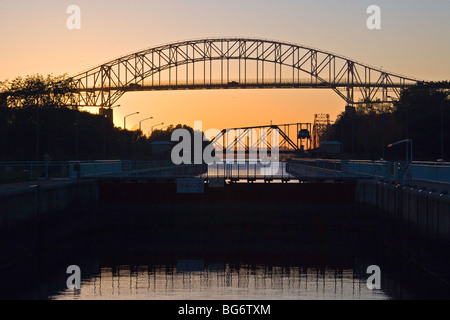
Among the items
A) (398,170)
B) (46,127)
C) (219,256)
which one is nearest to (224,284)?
(219,256)

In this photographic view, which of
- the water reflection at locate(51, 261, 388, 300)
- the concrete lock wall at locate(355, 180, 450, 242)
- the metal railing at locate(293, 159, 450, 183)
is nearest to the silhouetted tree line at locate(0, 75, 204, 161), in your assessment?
the metal railing at locate(293, 159, 450, 183)

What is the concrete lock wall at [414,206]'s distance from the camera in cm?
3238

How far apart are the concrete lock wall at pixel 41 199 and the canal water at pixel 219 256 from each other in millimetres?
991

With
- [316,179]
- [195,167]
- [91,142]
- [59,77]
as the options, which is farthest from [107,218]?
[59,77]

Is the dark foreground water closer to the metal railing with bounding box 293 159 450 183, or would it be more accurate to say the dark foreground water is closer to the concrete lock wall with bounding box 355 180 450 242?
the concrete lock wall with bounding box 355 180 450 242

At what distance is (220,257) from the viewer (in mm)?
42312

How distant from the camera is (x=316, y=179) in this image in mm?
57969

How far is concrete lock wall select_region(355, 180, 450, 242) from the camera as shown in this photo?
106 feet

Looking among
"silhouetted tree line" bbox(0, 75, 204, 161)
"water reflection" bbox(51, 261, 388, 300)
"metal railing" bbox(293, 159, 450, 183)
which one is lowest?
Answer: "water reflection" bbox(51, 261, 388, 300)

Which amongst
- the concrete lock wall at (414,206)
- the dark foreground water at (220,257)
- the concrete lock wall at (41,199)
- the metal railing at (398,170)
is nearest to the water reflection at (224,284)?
the dark foreground water at (220,257)

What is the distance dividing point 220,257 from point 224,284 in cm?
772

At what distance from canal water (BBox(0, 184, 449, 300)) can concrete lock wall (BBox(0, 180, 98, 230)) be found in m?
0.99

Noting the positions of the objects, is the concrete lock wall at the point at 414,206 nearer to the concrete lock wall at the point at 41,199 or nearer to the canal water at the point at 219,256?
the canal water at the point at 219,256

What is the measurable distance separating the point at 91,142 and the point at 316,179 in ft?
239
